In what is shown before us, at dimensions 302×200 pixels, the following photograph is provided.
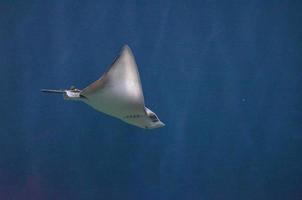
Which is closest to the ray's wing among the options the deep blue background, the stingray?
the stingray

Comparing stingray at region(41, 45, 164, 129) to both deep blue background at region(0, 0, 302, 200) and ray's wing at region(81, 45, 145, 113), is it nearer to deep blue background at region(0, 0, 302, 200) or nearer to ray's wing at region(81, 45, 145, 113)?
ray's wing at region(81, 45, 145, 113)

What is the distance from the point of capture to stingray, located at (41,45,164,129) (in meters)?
2.53

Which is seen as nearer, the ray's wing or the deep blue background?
the ray's wing

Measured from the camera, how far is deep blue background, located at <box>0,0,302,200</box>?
3.63 metres

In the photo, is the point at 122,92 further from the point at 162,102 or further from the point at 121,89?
the point at 162,102

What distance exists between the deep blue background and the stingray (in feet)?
3.10

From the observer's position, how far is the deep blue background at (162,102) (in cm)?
363

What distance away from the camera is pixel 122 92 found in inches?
101

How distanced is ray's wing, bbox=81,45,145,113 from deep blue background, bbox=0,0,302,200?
973mm

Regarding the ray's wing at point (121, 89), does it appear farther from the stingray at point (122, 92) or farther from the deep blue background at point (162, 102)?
the deep blue background at point (162, 102)

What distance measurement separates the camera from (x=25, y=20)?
11.9 ft

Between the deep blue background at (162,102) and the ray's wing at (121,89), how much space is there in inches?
38.3

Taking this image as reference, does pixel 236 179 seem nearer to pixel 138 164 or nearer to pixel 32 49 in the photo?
pixel 138 164

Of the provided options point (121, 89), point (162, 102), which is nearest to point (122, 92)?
point (121, 89)
